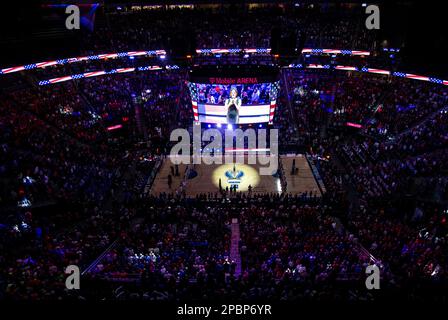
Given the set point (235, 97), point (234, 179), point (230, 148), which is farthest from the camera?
point (230, 148)

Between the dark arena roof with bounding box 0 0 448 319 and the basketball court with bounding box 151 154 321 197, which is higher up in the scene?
the dark arena roof with bounding box 0 0 448 319

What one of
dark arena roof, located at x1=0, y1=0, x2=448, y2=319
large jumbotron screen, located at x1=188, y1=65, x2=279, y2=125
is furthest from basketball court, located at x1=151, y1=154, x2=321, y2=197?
large jumbotron screen, located at x1=188, y1=65, x2=279, y2=125

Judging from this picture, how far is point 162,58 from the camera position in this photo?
40219mm

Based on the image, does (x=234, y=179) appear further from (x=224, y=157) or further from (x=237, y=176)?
(x=224, y=157)

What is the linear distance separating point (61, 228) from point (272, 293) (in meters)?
12.1

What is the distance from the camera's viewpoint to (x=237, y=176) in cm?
2788

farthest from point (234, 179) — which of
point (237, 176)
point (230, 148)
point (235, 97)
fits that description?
point (235, 97)

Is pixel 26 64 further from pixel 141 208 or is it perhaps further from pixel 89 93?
pixel 141 208

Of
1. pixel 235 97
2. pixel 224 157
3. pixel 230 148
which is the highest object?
pixel 235 97

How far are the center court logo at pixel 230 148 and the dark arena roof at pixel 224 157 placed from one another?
15 cm

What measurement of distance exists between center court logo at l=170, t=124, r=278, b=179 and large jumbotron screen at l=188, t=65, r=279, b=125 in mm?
1437

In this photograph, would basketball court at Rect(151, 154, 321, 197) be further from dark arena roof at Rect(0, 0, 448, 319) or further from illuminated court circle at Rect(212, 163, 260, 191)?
dark arena roof at Rect(0, 0, 448, 319)

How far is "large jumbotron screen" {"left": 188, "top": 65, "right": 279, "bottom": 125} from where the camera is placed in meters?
28.4

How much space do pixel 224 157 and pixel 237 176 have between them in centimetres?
390
